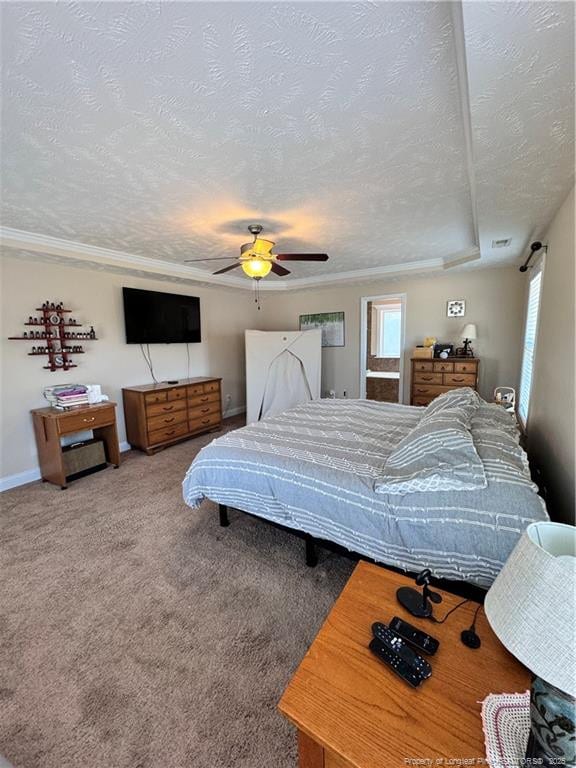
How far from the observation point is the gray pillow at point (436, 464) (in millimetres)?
1529

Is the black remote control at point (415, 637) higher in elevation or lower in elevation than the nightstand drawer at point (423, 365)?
lower

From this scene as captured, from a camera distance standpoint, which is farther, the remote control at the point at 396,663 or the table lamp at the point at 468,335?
the table lamp at the point at 468,335

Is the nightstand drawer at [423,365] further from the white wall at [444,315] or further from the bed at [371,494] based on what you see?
the bed at [371,494]

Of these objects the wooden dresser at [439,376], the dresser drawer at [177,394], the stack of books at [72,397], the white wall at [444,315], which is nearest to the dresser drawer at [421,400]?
the wooden dresser at [439,376]

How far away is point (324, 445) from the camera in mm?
2270

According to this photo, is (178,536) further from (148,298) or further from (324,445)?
(148,298)

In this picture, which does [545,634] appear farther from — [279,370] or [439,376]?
[279,370]

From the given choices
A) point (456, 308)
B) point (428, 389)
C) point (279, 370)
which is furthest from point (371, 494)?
point (456, 308)

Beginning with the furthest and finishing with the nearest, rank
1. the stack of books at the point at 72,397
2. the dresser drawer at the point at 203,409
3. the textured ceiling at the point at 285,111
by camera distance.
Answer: the dresser drawer at the point at 203,409
the stack of books at the point at 72,397
the textured ceiling at the point at 285,111

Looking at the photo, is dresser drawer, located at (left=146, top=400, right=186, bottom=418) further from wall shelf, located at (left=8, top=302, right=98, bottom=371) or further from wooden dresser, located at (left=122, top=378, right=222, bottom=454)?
wall shelf, located at (left=8, top=302, right=98, bottom=371)

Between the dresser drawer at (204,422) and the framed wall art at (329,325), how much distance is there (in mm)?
2379

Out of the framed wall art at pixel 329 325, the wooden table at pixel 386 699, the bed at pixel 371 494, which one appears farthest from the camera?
the framed wall art at pixel 329 325

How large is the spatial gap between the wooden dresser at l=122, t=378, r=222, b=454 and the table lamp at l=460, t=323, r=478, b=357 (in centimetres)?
364

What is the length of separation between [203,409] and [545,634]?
4.50 meters
